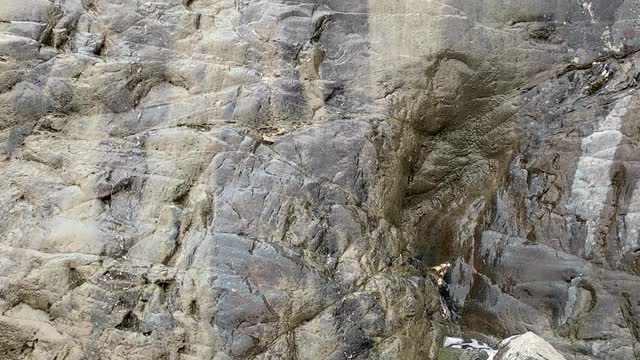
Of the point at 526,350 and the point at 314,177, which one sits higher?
the point at 314,177

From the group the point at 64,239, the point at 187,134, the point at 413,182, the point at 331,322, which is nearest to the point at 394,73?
the point at 413,182

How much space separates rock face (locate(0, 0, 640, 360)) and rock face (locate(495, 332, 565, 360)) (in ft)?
3.00

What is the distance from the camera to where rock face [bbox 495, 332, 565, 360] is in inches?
190

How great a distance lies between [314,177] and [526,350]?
2.36m

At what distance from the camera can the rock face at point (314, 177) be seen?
563 centimetres

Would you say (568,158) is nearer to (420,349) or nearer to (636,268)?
(636,268)

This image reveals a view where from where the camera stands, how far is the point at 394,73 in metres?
6.25

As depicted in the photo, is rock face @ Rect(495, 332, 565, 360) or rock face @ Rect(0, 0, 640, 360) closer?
rock face @ Rect(495, 332, 565, 360)

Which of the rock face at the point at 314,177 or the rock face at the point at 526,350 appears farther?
the rock face at the point at 314,177

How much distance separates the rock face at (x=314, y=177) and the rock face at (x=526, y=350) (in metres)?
0.92

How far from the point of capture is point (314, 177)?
5.93 m

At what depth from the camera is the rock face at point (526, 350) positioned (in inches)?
190

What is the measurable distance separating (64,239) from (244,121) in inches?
76.9

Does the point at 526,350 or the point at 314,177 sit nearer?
the point at 526,350
